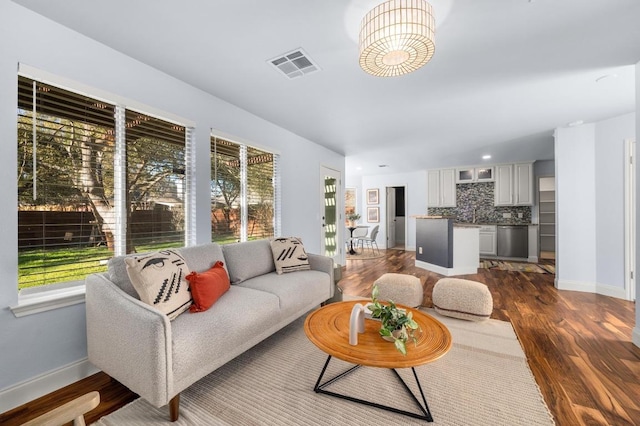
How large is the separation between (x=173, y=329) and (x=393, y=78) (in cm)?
268

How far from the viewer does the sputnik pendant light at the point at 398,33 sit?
1465 millimetres

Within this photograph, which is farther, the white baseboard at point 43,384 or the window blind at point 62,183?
the window blind at point 62,183

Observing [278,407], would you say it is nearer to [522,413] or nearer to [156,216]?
[522,413]

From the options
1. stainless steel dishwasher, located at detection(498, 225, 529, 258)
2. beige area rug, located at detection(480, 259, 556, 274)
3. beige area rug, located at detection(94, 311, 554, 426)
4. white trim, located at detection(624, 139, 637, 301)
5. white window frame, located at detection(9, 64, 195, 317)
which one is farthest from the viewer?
stainless steel dishwasher, located at detection(498, 225, 529, 258)

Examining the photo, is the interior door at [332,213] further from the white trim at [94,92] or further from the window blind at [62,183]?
the window blind at [62,183]

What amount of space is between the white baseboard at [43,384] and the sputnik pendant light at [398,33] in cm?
285

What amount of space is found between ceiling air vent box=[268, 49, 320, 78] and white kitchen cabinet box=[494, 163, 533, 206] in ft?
20.5

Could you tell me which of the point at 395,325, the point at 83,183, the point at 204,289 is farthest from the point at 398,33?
the point at 83,183

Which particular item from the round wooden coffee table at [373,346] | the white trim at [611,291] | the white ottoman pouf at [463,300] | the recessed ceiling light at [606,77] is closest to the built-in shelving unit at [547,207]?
the white trim at [611,291]

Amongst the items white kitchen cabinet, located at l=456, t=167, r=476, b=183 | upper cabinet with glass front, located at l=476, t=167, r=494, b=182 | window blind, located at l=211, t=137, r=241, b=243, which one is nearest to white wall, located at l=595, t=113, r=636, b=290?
upper cabinet with glass front, located at l=476, t=167, r=494, b=182

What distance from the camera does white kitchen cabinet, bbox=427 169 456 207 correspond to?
7.21 meters

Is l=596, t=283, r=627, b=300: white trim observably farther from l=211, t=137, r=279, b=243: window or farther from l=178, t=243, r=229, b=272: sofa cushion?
l=178, t=243, r=229, b=272: sofa cushion

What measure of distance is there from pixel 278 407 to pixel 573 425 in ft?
5.29

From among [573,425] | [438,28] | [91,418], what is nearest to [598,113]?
[438,28]
